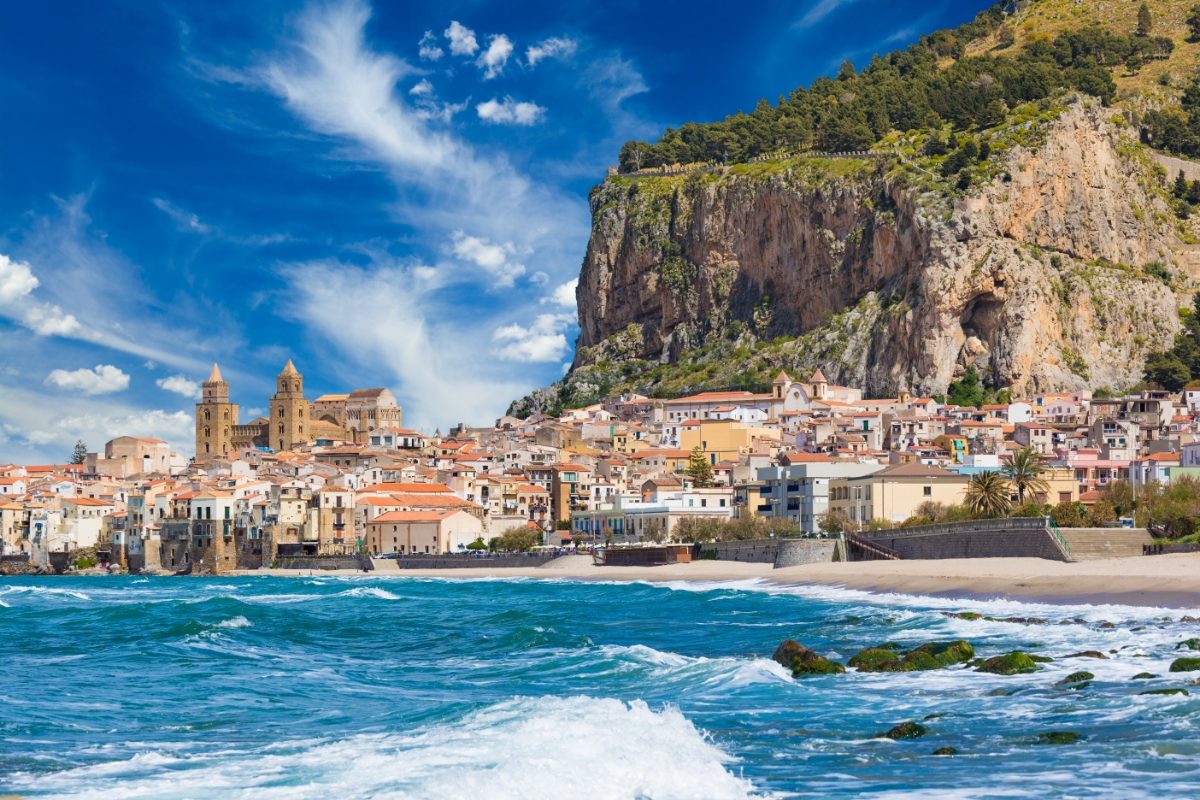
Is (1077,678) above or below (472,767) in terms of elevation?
above

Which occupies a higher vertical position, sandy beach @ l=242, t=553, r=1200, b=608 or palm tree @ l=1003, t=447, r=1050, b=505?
palm tree @ l=1003, t=447, r=1050, b=505

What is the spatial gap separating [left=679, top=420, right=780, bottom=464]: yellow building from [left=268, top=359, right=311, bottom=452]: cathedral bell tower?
63.8m

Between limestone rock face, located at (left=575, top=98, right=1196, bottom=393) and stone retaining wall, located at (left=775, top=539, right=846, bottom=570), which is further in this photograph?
limestone rock face, located at (left=575, top=98, right=1196, bottom=393)

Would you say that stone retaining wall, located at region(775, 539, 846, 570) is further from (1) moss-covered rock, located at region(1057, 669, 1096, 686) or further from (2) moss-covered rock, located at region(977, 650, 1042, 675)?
(1) moss-covered rock, located at region(1057, 669, 1096, 686)

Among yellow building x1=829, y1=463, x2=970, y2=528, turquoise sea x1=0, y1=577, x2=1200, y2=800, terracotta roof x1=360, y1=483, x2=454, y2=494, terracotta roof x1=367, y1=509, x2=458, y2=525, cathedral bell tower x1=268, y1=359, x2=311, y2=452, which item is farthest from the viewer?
cathedral bell tower x1=268, y1=359, x2=311, y2=452

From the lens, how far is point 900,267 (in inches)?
5733

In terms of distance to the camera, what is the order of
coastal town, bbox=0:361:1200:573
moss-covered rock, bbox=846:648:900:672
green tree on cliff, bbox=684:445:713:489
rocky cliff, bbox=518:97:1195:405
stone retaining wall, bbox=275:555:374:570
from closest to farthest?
moss-covered rock, bbox=846:648:900:672
coastal town, bbox=0:361:1200:573
stone retaining wall, bbox=275:555:374:570
green tree on cliff, bbox=684:445:713:489
rocky cliff, bbox=518:97:1195:405

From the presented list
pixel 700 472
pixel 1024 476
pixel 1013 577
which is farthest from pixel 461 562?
pixel 1013 577

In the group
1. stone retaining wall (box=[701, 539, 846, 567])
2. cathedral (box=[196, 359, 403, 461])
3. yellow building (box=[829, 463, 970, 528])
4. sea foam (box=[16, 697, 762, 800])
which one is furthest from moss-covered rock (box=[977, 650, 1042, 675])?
cathedral (box=[196, 359, 403, 461])

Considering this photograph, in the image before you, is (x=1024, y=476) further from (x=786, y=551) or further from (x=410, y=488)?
(x=410, y=488)

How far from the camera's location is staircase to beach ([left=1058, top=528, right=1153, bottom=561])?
5109 cm

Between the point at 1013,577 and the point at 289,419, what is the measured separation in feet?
448

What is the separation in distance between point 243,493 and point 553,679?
76.9 m

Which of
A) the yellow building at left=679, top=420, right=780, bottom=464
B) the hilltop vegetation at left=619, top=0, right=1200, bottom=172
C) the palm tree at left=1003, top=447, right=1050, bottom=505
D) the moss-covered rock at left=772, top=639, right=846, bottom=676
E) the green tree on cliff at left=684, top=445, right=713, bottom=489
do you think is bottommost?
the moss-covered rock at left=772, top=639, right=846, bottom=676
